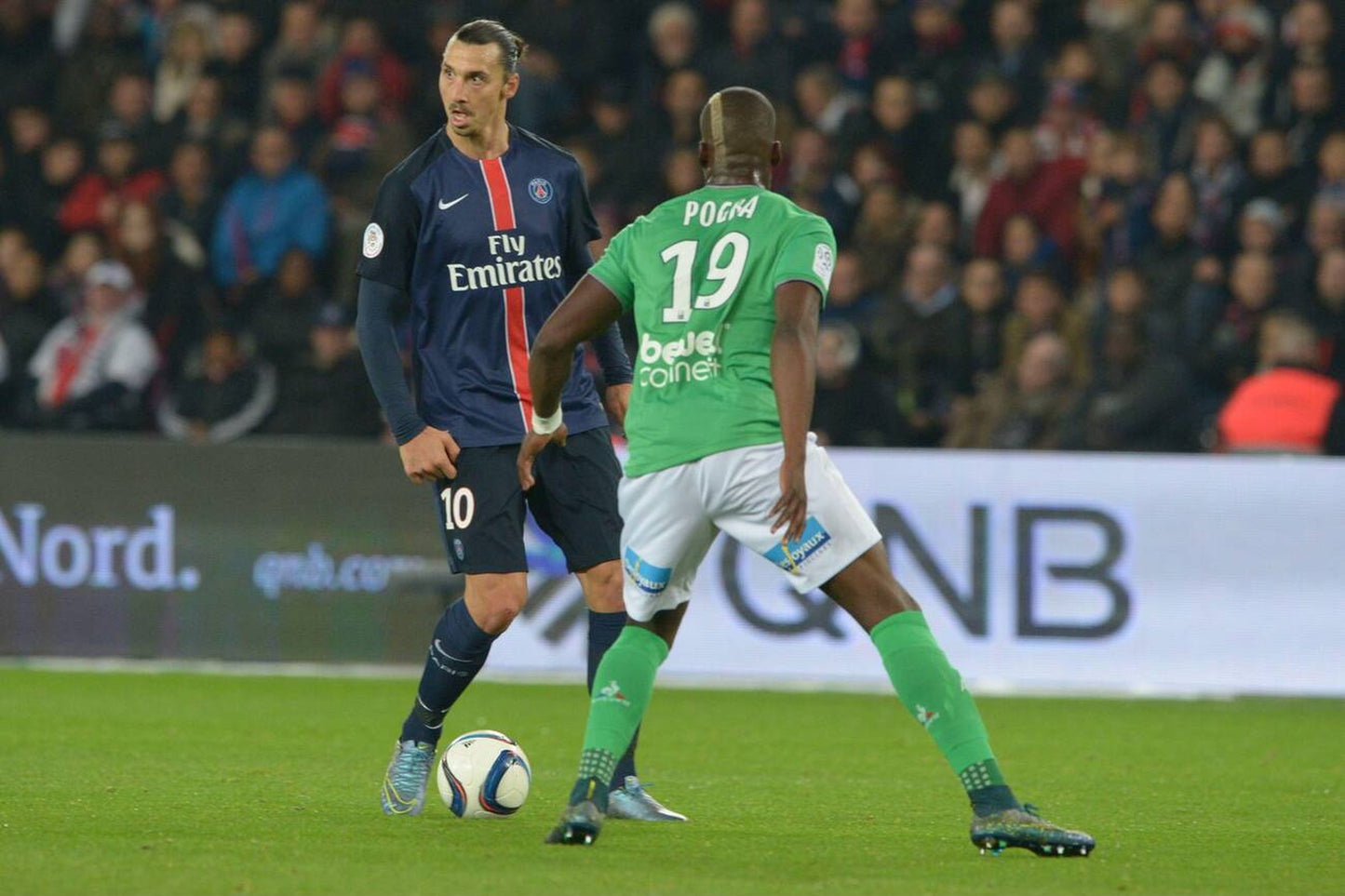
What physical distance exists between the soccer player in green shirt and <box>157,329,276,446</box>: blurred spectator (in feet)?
27.5

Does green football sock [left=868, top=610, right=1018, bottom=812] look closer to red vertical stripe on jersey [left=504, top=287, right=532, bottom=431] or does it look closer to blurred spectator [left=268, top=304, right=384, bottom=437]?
red vertical stripe on jersey [left=504, top=287, right=532, bottom=431]

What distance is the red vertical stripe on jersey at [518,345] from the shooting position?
6.55m

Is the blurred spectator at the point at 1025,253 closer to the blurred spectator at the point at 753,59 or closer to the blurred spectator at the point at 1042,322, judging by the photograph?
the blurred spectator at the point at 1042,322

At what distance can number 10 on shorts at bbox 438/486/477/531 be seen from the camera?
6.50m

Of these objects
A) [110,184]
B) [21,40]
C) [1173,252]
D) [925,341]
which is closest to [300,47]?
[110,184]

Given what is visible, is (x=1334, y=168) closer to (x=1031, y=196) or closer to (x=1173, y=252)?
(x=1173, y=252)

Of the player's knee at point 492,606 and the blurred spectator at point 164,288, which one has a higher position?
the blurred spectator at point 164,288

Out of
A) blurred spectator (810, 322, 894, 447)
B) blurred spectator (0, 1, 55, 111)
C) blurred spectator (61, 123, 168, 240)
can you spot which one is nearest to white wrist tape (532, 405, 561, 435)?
blurred spectator (810, 322, 894, 447)

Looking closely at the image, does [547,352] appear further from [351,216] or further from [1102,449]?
[351,216]

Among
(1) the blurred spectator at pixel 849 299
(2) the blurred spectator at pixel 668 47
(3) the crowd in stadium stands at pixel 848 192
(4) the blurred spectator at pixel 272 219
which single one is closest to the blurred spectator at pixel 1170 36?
(3) the crowd in stadium stands at pixel 848 192

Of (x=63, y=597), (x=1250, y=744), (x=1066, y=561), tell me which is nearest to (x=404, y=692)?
(x=63, y=597)

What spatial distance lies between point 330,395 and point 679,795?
6833 mm

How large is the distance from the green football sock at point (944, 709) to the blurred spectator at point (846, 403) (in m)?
6.79

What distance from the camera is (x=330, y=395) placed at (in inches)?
532
